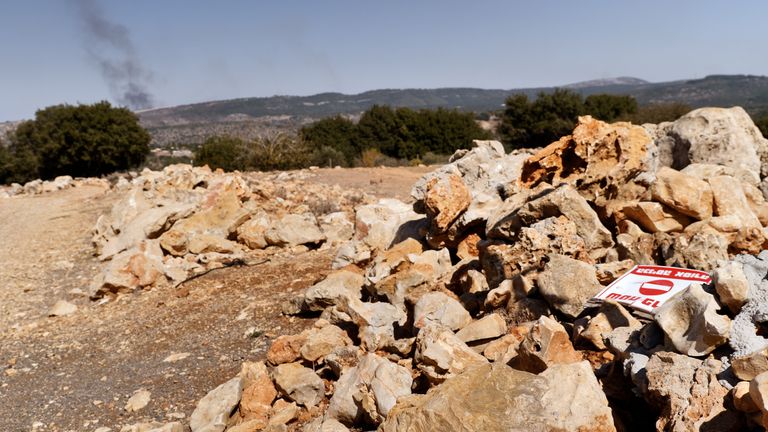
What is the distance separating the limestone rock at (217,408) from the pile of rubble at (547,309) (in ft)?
0.05

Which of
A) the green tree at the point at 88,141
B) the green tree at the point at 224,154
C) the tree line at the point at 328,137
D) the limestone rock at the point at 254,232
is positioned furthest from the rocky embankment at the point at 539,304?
the green tree at the point at 88,141

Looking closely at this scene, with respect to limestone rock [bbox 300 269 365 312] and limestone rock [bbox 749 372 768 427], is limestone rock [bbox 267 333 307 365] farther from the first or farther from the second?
limestone rock [bbox 749 372 768 427]

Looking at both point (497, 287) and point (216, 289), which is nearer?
point (497, 287)

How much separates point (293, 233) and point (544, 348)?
8.07 m

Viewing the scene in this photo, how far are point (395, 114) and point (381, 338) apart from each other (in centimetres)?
4068

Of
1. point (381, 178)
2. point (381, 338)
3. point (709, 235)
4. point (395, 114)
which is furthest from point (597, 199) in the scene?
point (395, 114)

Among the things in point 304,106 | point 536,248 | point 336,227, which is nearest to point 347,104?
point 304,106

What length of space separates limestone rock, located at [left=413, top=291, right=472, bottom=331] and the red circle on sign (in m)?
1.81

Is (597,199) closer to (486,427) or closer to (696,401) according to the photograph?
(696,401)

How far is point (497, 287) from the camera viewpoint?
5.86 m

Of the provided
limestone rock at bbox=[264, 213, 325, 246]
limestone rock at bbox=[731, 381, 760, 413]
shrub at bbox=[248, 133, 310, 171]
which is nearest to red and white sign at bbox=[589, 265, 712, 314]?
limestone rock at bbox=[731, 381, 760, 413]

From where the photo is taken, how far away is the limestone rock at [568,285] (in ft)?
16.8

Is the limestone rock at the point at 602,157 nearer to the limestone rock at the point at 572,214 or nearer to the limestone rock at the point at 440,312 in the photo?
the limestone rock at the point at 572,214

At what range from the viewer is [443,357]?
14.6 feet
